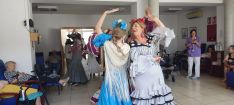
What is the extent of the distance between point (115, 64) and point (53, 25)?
24.6 ft

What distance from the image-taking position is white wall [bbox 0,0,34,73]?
497 cm

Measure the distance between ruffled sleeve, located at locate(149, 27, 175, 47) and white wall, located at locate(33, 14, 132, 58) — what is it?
760 cm

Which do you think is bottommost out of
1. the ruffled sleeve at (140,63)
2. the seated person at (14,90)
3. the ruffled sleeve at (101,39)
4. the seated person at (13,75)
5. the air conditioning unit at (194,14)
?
the seated person at (14,90)

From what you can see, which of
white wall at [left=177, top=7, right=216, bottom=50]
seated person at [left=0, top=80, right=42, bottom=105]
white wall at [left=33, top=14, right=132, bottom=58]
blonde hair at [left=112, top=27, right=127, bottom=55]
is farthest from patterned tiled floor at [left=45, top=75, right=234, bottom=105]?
white wall at [left=33, top=14, right=132, bottom=58]

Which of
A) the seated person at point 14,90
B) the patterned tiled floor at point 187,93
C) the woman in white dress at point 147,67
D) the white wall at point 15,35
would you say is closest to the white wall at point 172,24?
the patterned tiled floor at point 187,93

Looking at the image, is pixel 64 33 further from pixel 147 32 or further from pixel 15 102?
pixel 147 32

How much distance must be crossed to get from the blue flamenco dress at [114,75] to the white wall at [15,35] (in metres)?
2.84

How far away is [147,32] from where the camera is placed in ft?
9.57

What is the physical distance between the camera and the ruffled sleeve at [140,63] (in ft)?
8.87

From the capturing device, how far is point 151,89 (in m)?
2.71

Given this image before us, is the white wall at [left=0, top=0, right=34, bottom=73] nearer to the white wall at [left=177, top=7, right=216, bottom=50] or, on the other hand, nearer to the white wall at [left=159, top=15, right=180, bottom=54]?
the white wall at [left=177, top=7, right=216, bottom=50]

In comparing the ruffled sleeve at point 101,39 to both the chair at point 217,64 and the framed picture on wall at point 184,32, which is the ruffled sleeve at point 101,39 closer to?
the chair at point 217,64

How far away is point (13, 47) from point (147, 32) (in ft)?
11.3

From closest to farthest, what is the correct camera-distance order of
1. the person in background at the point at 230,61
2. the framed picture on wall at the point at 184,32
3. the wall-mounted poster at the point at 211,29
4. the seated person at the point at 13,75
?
the seated person at the point at 13,75
the person in background at the point at 230,61
the wall-mounted poster at the point at 211,29
the framed picture on wall at the point at 184,32
